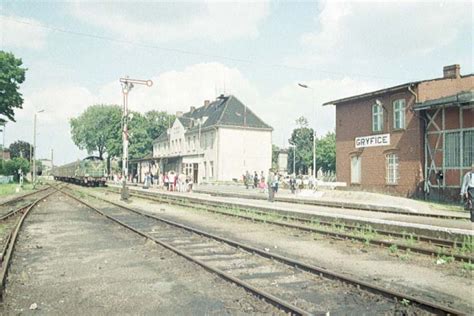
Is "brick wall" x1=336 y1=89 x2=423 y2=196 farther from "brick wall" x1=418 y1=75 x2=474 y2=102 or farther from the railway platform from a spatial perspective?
the railway platform

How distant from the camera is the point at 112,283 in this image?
6.91m

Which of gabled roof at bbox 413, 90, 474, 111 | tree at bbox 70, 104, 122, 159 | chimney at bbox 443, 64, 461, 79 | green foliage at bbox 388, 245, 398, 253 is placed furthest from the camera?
tree at bbox 70, 104, 122, 159

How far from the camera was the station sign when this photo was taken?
87.4ft

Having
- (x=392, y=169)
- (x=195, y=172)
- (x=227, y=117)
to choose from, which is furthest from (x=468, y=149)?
(x=195, y=172)

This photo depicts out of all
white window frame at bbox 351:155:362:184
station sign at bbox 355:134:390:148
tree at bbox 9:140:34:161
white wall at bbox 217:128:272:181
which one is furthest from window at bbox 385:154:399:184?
tree at bbox 9:140:34:161

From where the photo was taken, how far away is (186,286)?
22.0 ft

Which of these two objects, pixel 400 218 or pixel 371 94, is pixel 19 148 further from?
pixel 400 218

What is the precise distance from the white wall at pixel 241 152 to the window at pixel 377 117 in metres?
26.3

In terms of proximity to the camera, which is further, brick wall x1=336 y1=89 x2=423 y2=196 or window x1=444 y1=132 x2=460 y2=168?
brick wall x1=336 y1=89 x2=423 y2=196

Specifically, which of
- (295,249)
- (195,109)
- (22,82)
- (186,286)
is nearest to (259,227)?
A: (295,249)

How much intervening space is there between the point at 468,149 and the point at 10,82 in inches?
1646

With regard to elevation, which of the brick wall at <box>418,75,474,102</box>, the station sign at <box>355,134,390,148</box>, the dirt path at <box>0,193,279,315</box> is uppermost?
the brick wall at <box>418,75,474,102</box>

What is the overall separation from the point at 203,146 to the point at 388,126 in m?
32.6

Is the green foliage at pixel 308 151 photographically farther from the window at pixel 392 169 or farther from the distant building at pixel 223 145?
the window at pixel 392 169
